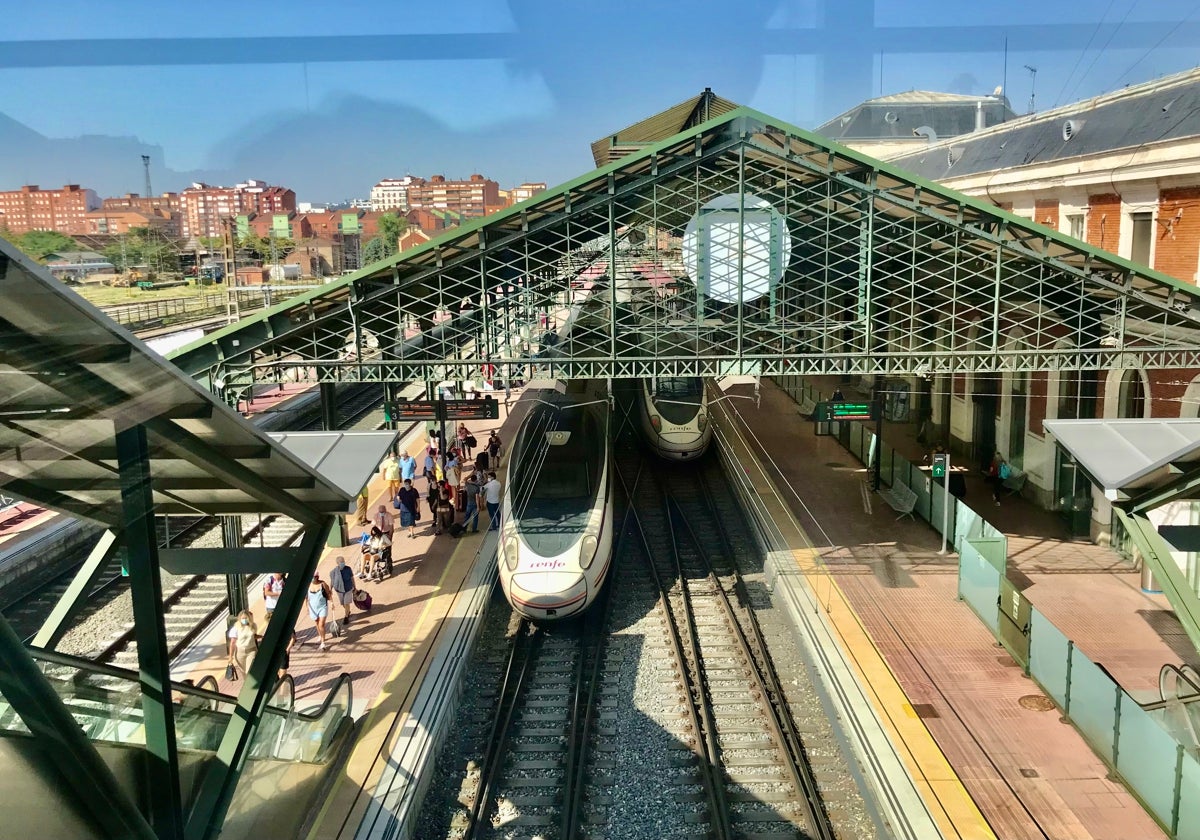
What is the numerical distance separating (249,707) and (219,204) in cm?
1167

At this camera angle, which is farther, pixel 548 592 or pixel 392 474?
pixel 392 474

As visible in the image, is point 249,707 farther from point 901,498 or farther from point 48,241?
point 901,498

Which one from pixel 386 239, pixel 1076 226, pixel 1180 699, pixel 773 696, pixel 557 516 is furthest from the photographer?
pixel 386 239

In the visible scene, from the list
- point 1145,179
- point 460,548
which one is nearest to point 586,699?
point 460,548

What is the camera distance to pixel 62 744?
7.68 ft

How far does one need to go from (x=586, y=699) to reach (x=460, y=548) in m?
4.69

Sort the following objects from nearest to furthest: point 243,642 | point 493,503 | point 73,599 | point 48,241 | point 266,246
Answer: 1. point 73,599
2. point 48,241
3. point 243,642
4. point 493,503
5. point 266,246

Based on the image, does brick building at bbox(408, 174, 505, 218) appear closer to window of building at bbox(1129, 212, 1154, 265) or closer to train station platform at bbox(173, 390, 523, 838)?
train station platform at bbox(173, 390, 523, 838)

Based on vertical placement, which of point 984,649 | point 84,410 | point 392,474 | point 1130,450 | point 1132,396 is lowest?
point 984,649

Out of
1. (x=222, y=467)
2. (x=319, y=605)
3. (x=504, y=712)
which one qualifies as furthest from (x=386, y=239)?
(x=222, y=467)

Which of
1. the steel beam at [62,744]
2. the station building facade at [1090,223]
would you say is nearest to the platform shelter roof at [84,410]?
the steel beam at [62,744]

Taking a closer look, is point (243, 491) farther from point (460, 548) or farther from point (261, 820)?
point (460, 548)

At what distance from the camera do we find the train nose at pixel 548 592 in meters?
10.8

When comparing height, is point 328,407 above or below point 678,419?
above
